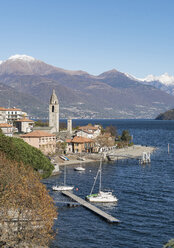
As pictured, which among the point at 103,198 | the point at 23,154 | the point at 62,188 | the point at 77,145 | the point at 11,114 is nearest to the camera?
the point at 103,198

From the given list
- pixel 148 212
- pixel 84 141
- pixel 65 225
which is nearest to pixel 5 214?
pixel 65 225

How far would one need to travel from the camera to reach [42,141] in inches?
4857

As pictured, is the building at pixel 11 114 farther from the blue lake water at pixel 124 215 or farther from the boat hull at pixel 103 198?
the boat hull at pixel 103 198

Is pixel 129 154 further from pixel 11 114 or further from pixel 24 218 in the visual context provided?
pixel 24 218

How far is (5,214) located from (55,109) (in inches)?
4769

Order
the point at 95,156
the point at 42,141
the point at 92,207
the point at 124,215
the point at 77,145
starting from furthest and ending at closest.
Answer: the point at 77,145, the point at 95,156, the point at 42,141, the point at 92,207, the point at 124,215

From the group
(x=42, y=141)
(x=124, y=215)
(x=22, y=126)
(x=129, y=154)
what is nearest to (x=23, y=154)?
(x=124, y=215)

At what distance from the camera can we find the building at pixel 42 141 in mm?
121312

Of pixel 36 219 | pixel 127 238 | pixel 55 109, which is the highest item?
pixel 55 109

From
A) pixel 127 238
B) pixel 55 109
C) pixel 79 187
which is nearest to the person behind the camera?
pixel 127 238

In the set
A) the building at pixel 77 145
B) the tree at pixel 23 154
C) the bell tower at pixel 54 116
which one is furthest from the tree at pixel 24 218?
the bell tower at pixel 54 116

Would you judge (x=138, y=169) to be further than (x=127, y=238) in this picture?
Yes

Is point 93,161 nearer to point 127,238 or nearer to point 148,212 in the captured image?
point 148,212

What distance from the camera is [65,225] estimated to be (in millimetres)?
52000
